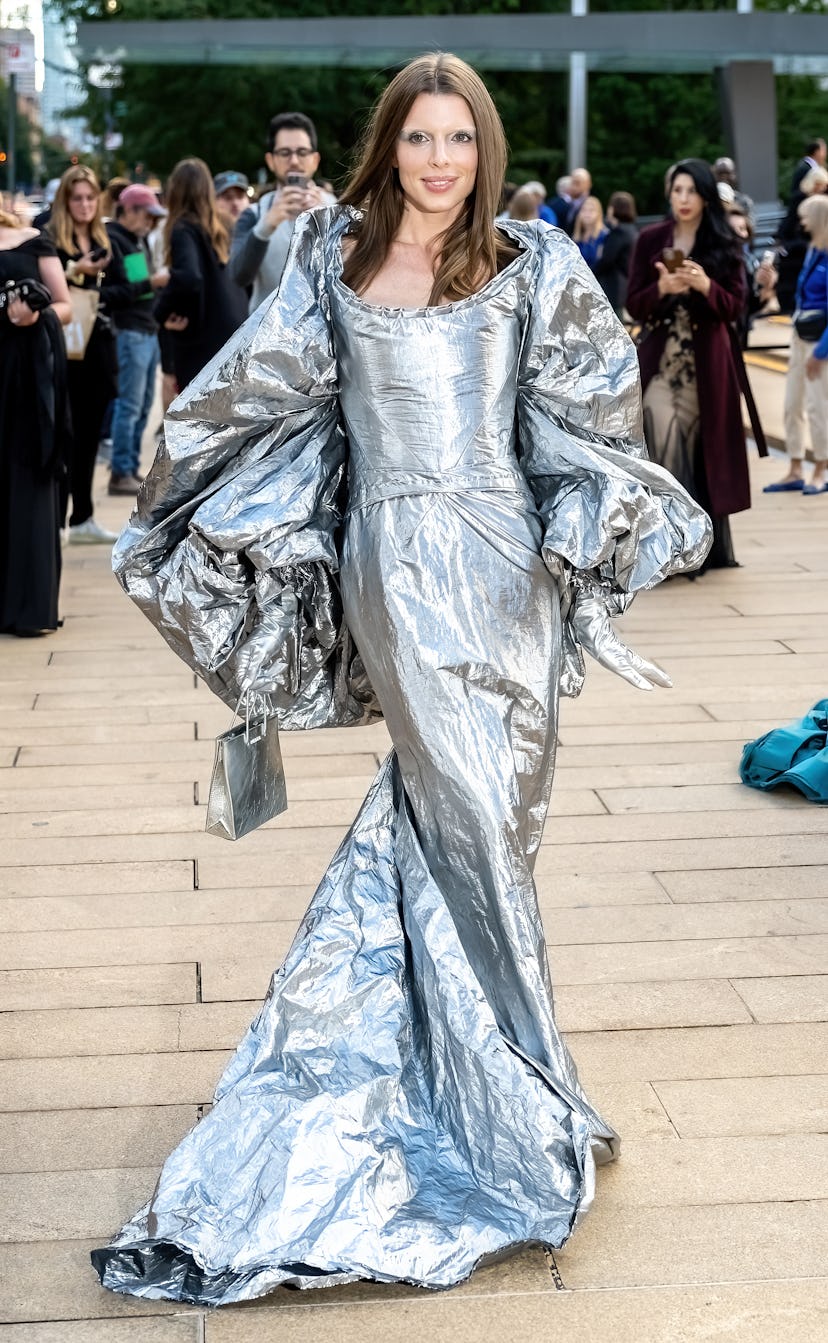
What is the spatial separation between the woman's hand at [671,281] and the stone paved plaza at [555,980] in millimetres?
1845

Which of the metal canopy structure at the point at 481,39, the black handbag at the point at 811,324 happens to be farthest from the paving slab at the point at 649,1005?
the metal canopy structure at the point at 481,39

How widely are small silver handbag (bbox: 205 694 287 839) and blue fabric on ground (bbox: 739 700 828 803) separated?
2.48 meters

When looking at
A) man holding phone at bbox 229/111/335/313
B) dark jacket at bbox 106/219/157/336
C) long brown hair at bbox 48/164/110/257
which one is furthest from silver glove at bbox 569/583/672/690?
dark jacket at bbox 106/219/157/336

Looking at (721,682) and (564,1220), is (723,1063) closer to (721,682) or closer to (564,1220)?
(564,1220)

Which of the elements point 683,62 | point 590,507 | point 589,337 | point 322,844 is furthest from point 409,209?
point 683,62

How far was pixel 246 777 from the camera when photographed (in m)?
3.00

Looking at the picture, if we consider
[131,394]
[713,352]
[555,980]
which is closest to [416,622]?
[555,980]

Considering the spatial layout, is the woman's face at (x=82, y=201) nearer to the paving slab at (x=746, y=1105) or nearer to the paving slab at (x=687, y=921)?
the paving slab at (x=687, y=921)

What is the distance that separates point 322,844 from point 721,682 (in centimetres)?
226

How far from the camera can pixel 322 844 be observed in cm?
487

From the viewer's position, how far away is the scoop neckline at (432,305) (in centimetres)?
290

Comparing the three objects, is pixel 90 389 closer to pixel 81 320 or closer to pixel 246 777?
pixel 81 320

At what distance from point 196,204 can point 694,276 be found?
2.91m

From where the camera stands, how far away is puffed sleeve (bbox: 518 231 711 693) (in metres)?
2.99
